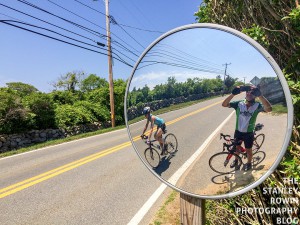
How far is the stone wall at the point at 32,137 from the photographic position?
14927 millimetres

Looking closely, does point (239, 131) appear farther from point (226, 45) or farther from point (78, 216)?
point (78, 216)

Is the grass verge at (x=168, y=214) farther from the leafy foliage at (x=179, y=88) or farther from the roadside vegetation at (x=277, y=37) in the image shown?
the leafy foliage at (x=179, y=88)

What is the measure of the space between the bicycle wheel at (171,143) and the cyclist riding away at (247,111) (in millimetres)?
230

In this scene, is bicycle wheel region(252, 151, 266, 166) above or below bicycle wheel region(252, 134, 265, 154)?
below

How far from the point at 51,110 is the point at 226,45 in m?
18.5

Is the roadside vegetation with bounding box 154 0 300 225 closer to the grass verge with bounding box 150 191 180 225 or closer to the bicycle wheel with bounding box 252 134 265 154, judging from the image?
the bicycle wheel with bounding box 252 134 265 154

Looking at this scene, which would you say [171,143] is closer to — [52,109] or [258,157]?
[258,157]

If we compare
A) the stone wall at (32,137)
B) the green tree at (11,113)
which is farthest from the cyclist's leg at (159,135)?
the stone wall at (32,137)

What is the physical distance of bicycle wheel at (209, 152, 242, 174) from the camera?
3.21ft

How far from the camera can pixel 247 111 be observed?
36.6 inches

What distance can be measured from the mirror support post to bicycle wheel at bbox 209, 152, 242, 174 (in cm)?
30

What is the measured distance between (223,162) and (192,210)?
40 cm

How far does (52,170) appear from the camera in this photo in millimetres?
8031

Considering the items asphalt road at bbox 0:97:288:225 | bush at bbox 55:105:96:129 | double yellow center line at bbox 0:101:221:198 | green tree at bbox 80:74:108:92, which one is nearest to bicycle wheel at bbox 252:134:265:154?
asphalt road at bbox 0:97:288:225
